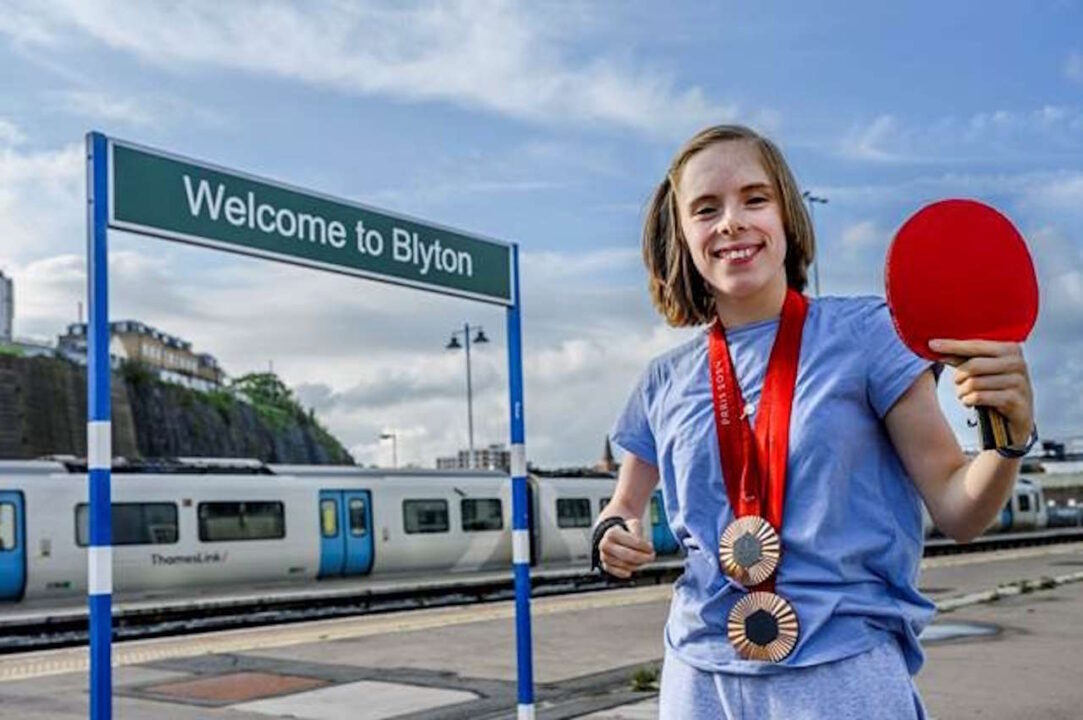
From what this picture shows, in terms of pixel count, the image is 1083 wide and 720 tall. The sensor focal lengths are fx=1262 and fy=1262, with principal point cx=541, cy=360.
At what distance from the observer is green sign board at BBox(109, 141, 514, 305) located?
4.98 m

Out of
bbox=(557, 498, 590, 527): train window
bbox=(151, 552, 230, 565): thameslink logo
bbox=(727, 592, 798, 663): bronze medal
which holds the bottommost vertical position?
bbox=(151, 552, 230, 565): thameslink logo

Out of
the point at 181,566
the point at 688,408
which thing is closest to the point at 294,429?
the point at 181,566

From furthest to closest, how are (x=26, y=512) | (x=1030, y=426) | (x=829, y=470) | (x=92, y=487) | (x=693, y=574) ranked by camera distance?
(x=26, y=512) < (x=92, y=487) < (x=693, y=574) < (x=829, y=470) < (x=1030, y=426)

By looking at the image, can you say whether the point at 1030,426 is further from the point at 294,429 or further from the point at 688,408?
the point at 294,429

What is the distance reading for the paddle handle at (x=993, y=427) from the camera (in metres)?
1.68

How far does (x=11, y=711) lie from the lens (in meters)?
7.76

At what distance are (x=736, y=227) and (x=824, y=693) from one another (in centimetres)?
75

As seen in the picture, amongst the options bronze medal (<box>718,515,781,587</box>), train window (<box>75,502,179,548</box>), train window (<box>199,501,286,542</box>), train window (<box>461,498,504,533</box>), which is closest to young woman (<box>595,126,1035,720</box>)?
bronze medal (<box>718,515,781,587</box>)

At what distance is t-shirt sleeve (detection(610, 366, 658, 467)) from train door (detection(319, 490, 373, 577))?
20.7m

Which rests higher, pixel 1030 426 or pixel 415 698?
pixel 1030 426

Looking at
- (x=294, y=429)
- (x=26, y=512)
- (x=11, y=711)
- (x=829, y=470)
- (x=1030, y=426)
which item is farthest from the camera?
(x=294, y=429)

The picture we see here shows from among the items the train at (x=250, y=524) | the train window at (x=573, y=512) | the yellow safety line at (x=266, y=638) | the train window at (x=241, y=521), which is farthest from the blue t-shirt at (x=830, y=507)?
the train window at (x=573, y=512)

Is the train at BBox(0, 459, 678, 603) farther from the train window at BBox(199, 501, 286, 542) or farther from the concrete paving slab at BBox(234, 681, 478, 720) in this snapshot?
the concrete paving slab at BBox(234, 681, 478, 720)

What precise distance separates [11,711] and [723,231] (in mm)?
7108
